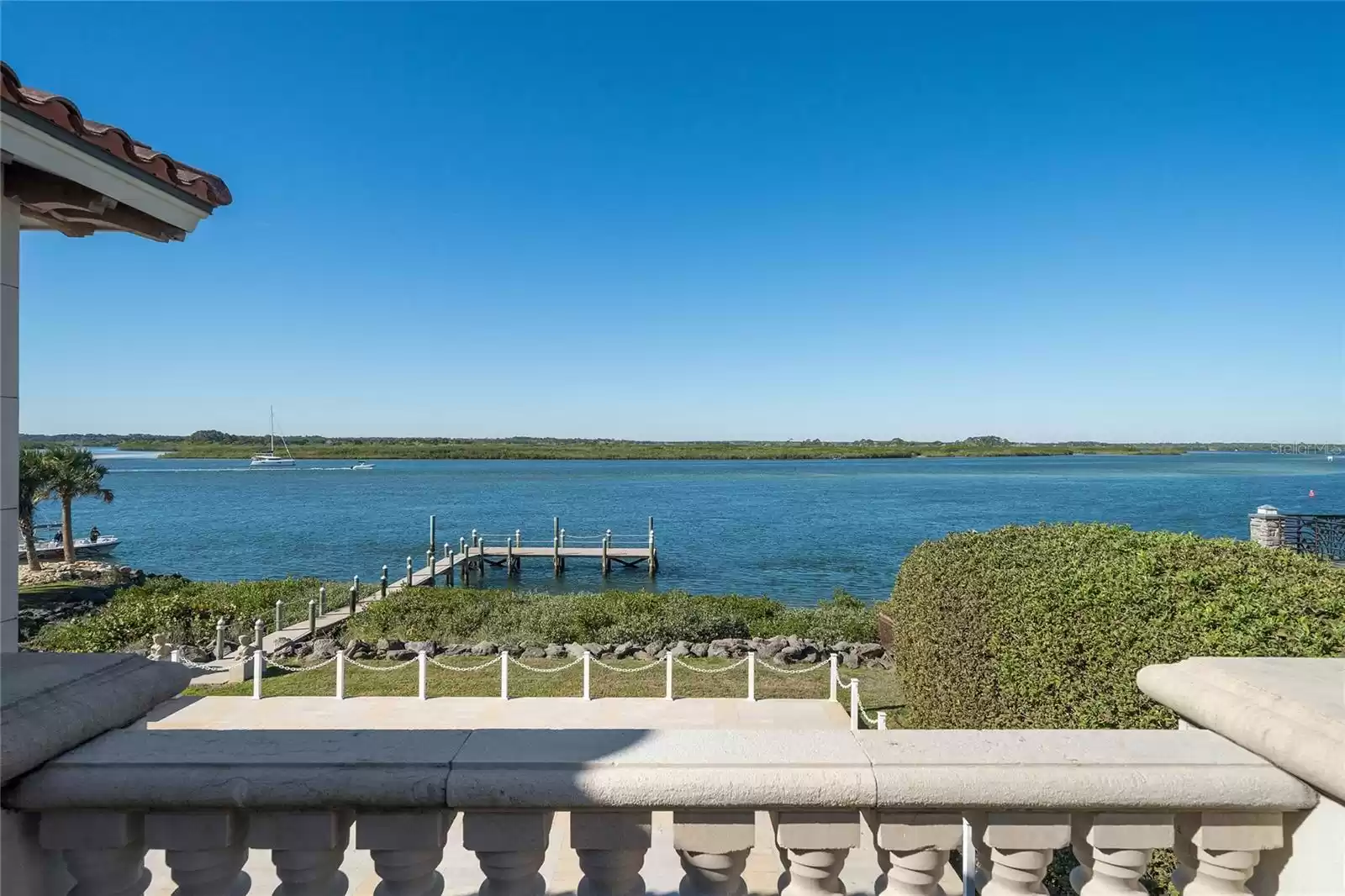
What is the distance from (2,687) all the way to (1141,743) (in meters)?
3.26

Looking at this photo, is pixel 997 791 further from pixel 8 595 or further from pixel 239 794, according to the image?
pixel 8 595

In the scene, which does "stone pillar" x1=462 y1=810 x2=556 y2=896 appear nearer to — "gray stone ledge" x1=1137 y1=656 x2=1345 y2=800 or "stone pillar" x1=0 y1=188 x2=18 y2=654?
"gray stone ledge" x1=1137 y1=656 x2=1345 y2=800

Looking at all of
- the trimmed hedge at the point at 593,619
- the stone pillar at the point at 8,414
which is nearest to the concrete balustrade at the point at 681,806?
the stone pillar at the point at 8,414

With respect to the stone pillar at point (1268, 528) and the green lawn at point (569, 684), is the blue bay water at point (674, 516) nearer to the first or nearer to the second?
the stone pillar at point (1268, 528)

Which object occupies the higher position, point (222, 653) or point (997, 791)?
point (997, 791)

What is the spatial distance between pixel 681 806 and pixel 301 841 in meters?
1.06

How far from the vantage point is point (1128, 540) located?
20.1ft

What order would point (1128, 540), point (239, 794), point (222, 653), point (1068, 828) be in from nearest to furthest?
point (239, 794), point (1068, 828), point (1128, 540), point (222, 653)

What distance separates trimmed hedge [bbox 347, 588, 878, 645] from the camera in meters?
17.5

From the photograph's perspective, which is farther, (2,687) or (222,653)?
(222,653)

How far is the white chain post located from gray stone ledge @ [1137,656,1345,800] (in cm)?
313

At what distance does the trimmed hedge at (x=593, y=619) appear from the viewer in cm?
1750

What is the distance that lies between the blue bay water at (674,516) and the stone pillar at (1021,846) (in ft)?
90.8

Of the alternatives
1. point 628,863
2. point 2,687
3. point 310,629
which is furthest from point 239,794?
point 310,629
